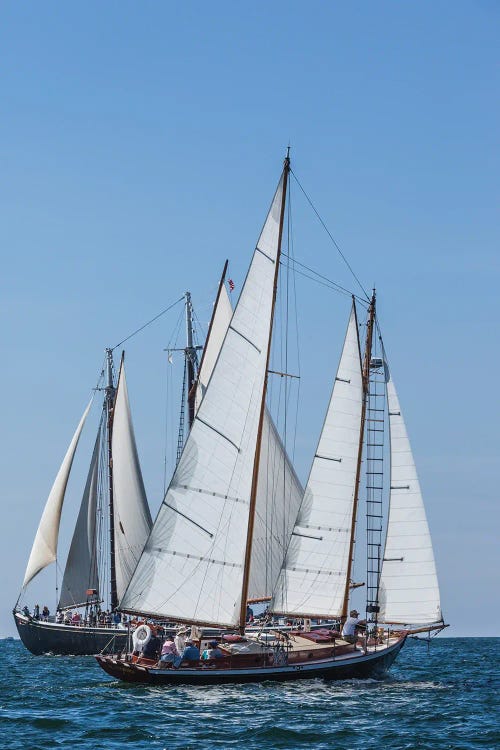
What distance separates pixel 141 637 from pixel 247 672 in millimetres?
3850

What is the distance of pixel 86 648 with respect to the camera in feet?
286

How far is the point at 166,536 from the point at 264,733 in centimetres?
1219

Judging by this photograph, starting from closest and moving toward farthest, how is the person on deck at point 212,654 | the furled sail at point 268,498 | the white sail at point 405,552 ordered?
the person on deck at point 212,654 → the white sail at point 405,552 → the furled sail at point 268,498

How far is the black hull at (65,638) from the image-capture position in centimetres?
8600

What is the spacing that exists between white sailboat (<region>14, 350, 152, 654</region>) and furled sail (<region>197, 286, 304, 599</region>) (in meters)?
10.3

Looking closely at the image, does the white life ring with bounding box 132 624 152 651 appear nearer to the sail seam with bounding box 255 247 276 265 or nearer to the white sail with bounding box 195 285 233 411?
the sail seam with bounding box 255 247 276 265

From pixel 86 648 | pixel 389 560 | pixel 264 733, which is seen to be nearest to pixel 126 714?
pixel 264 733

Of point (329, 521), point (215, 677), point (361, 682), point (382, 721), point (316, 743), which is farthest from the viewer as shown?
point (329, 521)

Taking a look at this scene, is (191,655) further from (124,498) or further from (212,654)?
(124,498)

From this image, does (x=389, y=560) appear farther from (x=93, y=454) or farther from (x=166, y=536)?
(x=93, y=454)

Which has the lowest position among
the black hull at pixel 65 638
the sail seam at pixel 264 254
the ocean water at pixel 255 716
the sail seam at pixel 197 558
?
the ocean water at pixel 255 716

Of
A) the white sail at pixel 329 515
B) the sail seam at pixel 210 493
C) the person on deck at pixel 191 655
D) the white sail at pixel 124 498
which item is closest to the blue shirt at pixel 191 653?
the person on deck at pixel 191 655

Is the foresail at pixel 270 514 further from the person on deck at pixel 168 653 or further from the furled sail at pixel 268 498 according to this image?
the person on deck at pixel 168 653

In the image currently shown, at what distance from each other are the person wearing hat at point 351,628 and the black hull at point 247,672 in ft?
2.49
